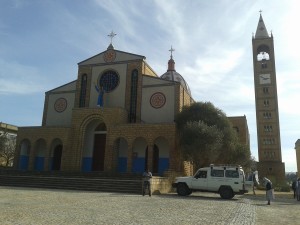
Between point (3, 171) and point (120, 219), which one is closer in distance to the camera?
point (120, 219)

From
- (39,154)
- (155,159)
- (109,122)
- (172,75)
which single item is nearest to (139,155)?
(155,159)

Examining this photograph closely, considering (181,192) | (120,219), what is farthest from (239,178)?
(120,219)

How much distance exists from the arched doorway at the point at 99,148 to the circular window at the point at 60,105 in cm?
538

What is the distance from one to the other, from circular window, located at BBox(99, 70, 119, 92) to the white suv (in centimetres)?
1606

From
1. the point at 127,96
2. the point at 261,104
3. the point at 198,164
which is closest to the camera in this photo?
the point at 198,164

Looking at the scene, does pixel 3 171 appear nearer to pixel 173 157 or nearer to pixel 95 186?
pixel 95 186

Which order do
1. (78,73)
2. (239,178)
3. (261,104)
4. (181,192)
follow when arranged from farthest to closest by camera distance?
1. (261,104)
2. (78,73)
3. (181,192)
4. (239,178)

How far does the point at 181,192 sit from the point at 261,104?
44.0m

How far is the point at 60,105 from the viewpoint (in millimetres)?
33688

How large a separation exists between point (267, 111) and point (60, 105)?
39898 millimetres

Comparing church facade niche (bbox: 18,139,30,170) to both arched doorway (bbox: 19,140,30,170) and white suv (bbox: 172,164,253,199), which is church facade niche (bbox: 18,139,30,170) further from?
white suv (bbox: 172,164,253,199)

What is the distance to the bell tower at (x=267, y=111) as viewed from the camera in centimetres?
5519

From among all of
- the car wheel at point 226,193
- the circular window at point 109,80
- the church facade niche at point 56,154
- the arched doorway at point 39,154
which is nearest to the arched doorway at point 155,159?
the circular window at point 109,80

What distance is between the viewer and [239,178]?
1759 cm
